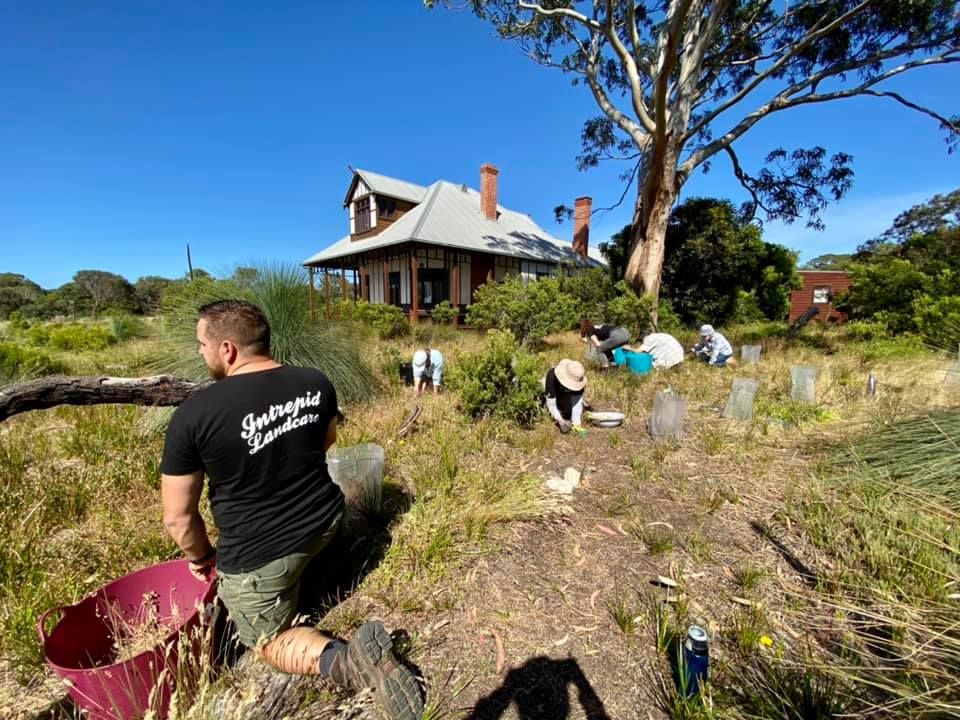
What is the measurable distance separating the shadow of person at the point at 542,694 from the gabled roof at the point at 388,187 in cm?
1788

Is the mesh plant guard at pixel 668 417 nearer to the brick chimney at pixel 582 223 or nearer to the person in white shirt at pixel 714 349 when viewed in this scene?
the person in white shirt at pixel 714 349

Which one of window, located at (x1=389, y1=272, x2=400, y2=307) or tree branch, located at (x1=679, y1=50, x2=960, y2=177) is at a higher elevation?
tree branch, located at (x1=679, y1=50, x2=960, y2=177)

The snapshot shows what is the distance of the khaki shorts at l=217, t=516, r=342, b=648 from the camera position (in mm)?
1621

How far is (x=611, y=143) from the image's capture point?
45.9 feet

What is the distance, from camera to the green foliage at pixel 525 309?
8656 mm

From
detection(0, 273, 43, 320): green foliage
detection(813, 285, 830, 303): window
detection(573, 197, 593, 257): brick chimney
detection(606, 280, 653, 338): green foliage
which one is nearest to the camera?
detection(606, 280, 653, 338): green foliage

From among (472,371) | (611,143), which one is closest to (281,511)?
(472,371)

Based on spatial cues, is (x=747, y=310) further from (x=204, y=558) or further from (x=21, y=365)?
(x=21, y=365)

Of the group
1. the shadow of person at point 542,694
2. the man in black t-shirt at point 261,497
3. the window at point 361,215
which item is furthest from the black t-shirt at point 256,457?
the window at point 361,215

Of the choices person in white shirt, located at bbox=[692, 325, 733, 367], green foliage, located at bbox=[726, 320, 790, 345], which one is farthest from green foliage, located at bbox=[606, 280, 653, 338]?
green foliage, located at bbox=[726, 320, 790, 345]

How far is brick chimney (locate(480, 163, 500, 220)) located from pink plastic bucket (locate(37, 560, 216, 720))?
18894 millimetres

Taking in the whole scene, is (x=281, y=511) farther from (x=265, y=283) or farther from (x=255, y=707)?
(x=265, y=283)

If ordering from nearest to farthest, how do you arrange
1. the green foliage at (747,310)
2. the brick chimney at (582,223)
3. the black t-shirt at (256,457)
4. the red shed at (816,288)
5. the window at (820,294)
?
the black t-shirt at (256,457)
the green foliage at (747,310)
the brick chimney at (582,223)
the red shed at (816,288)
the window at (820,294)

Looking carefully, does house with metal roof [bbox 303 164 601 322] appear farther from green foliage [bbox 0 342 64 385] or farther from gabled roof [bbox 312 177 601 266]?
green foliage [bbox 0 342 64 385]
